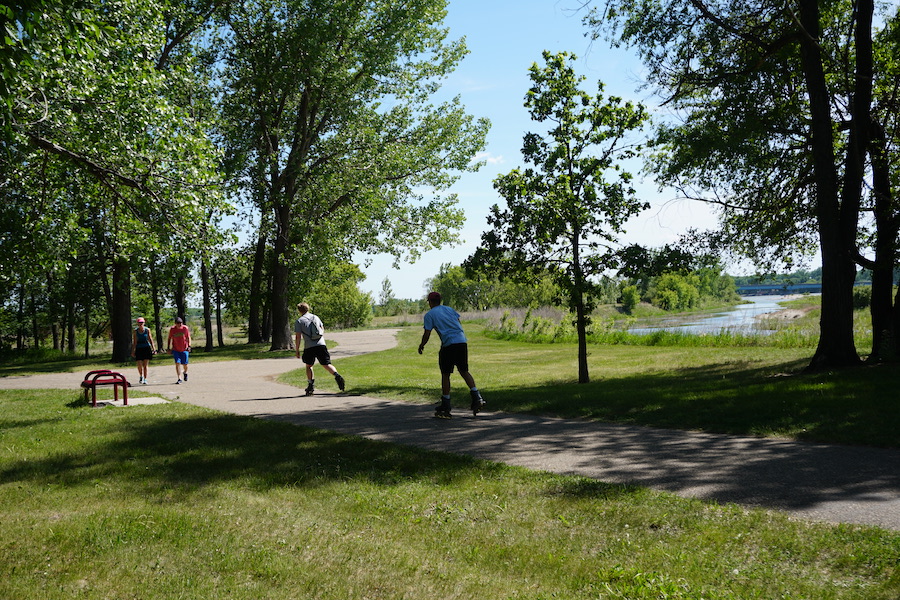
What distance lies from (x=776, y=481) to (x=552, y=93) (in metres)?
10.5

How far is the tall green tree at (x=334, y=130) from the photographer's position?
26656mm

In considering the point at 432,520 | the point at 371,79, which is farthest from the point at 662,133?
the point at 371,79


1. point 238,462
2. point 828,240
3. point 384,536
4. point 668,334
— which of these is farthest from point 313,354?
point 668,334

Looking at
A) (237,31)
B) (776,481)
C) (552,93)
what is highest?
(237,31)

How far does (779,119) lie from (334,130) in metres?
20.6

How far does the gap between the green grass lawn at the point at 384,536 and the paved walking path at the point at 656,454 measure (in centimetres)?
55

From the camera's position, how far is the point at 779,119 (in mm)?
15016

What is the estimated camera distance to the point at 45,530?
4.76 meters

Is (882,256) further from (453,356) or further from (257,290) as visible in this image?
(257,290)

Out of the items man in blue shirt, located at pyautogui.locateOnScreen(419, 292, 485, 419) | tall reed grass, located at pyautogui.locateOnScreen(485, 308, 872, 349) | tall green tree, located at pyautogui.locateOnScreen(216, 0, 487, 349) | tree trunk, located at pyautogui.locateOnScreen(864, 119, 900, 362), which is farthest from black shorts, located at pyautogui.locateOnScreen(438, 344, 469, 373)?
tall green tree, located at pyautogui.locateOnScreen(216, 0, 487, 349)

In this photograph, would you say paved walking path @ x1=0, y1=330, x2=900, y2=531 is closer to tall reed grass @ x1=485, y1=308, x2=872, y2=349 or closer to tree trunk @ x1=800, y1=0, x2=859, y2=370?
tree trunk @ x1=800, y1=0, x2=859, y2=370

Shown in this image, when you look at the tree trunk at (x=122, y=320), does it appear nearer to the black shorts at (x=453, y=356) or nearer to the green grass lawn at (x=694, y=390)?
the green grass lawn at (x=694, y=390)

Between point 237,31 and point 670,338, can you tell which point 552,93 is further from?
point 237,31

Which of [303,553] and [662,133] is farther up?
[662,133]
